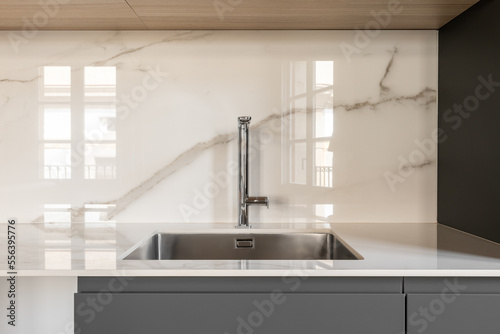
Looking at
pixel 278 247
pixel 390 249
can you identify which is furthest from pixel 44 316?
pixel 390 249

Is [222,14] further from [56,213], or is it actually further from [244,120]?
[56,213]

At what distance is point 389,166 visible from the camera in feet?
5.27

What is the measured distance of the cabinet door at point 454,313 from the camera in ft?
3.15

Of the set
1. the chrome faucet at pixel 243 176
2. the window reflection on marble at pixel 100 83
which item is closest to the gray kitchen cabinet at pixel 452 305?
the chrome faucet at pixel 243 176

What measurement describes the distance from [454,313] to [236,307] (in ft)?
1.50

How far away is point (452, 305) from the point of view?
962 millimetres

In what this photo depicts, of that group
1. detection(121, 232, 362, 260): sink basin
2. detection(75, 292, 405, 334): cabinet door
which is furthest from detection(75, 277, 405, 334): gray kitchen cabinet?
detection(121, 232, 362, 260): sink basin

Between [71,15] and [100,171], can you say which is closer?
[71,15]

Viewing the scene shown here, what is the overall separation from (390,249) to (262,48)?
0.82 metres

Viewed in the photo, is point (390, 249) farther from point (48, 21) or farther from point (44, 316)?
point (48, 21)

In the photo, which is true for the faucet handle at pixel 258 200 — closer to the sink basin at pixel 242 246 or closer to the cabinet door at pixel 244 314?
the sink basin at pixel 242 246

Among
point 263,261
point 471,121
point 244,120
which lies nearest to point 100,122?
point 244,120

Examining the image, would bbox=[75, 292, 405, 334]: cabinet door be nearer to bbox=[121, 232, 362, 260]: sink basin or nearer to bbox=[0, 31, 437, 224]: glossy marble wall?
bbox=[121, 232, 362, 260]: sink basin

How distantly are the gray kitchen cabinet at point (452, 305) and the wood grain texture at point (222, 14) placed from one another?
2.64ft
